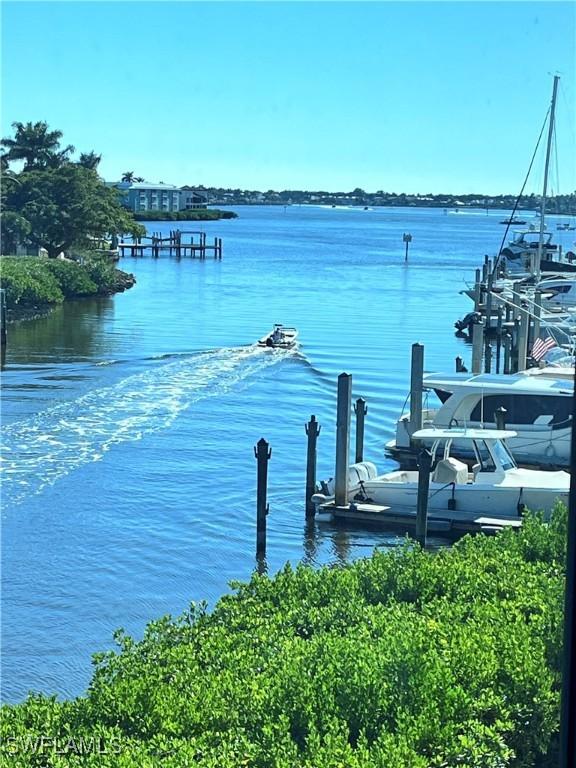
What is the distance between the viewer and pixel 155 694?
634cm

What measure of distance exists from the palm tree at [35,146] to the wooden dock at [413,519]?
50.6 m

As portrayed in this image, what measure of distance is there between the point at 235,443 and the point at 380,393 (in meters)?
6.38

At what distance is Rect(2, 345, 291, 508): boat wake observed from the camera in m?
20.6

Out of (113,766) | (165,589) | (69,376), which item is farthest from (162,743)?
(69,376)

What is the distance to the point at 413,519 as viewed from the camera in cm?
1638

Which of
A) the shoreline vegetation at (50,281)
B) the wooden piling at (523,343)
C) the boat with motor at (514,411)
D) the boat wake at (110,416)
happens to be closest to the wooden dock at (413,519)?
the boat with motor at (514,411)

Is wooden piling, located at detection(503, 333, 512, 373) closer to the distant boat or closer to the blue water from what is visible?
→ the blue water

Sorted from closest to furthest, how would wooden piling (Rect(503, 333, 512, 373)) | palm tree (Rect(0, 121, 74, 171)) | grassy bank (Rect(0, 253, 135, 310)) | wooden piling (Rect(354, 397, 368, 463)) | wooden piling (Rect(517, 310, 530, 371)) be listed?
wooden piling (Rect(354, 397, 368, 463)), wooden piling (Rect(517, 310, 530, 371)), wooden piling (Rect(503, 333, 512, 373)), grassy bank (Rect(0, 253, 135, 310)), palm tree (Rect(0, 121, 74, 171))

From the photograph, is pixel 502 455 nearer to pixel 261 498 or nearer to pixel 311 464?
pixel 311 464

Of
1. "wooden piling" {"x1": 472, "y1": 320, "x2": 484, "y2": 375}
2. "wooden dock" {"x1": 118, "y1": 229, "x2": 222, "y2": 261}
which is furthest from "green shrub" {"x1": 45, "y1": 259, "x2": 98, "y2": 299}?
"wooden dock" {"x1": 118, "y1": 229, "x2": 222, "y2": 261}

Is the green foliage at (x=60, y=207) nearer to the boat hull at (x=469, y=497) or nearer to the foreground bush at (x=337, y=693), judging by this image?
the boat hull at (x=469, y=497)

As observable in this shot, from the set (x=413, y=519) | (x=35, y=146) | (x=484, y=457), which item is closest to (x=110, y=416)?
(x=413, y=519)

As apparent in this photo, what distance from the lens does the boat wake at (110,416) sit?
2059 centimetres

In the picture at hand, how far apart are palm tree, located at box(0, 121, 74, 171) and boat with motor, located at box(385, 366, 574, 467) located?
46398mm
